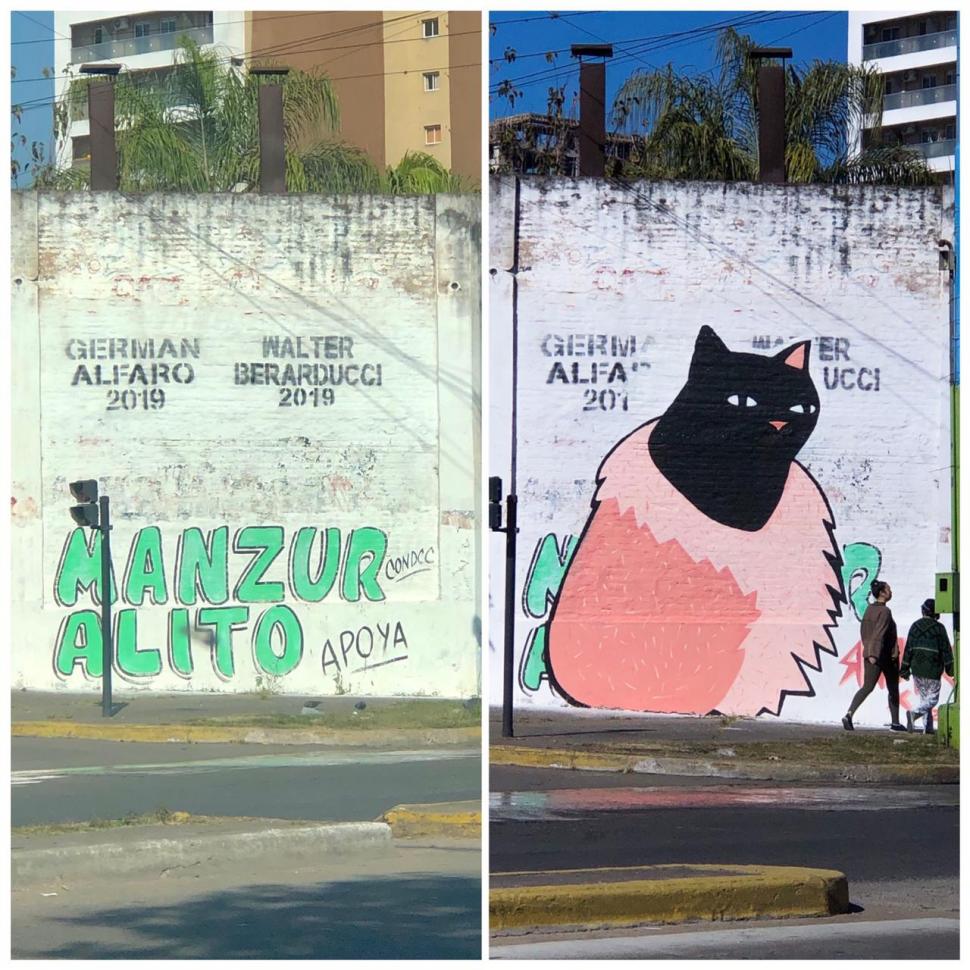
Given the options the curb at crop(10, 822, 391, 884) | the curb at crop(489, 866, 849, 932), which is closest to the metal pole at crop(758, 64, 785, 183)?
the curb at crop(10, 822, 391, 884)

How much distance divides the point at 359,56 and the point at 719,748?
6.45m

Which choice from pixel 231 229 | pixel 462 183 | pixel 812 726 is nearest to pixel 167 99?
pixel 231 229

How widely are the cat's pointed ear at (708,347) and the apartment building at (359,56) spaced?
2.55 metres

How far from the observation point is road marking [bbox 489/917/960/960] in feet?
16.6

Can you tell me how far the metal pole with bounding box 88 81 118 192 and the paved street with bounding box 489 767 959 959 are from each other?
23.1 ft

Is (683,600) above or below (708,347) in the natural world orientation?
below

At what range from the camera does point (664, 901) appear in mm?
5316

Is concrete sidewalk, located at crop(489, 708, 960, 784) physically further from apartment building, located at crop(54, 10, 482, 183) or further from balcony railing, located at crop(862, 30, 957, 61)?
balcony railing, located at crop(862, 30, 957, 61)

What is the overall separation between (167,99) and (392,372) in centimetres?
330

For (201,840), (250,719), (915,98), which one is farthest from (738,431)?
(201,840)

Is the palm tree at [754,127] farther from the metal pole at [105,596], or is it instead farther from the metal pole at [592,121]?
the metal pole at [105,596]

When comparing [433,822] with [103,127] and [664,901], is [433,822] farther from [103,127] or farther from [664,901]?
A: [103,127]

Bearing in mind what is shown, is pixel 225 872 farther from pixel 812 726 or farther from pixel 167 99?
pixel 167 99

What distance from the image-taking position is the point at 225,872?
6.37m
